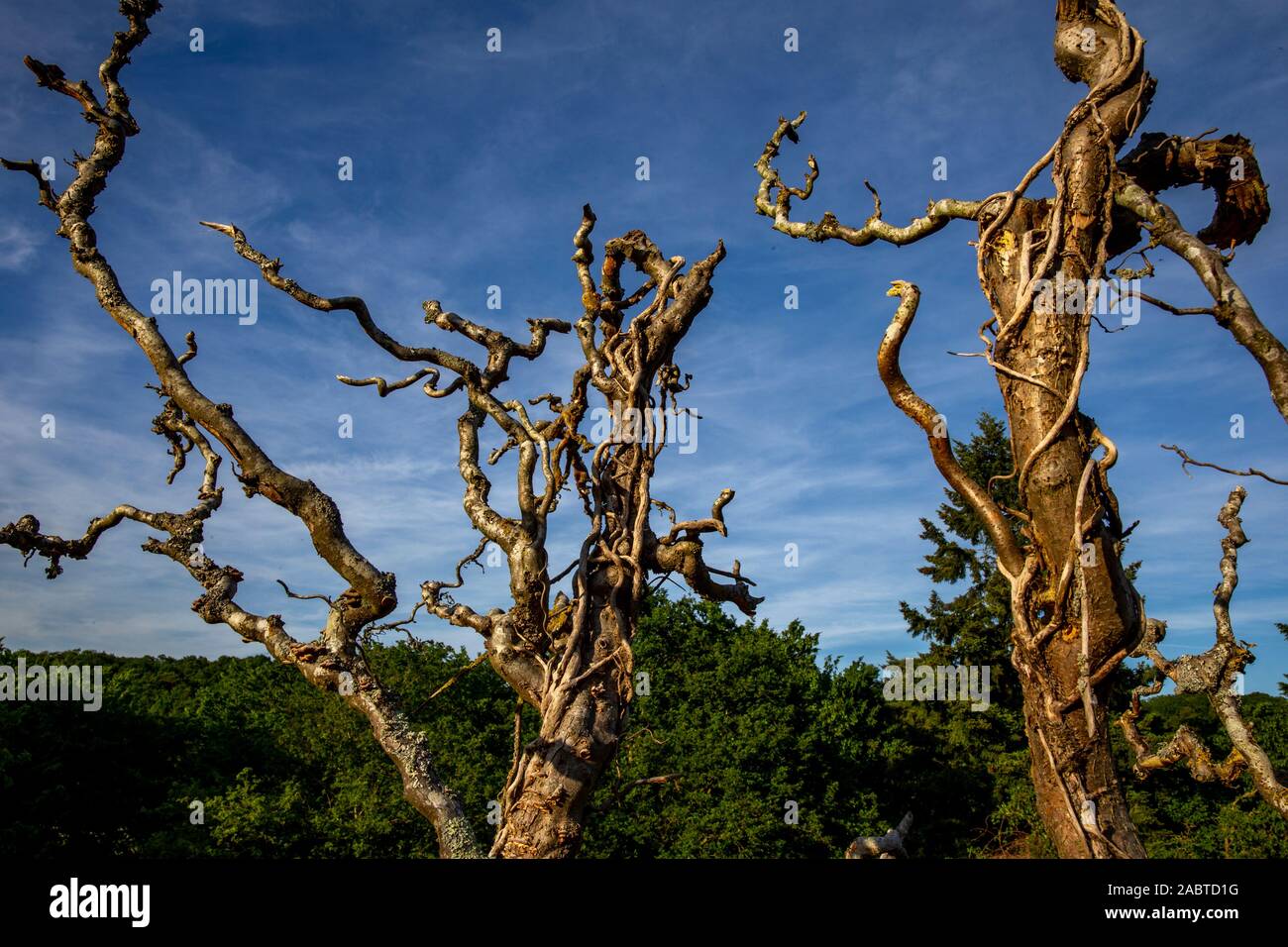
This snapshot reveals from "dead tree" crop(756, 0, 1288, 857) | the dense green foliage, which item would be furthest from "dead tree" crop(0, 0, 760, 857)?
the dense green foliage

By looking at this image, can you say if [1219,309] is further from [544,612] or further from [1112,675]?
[544,612]

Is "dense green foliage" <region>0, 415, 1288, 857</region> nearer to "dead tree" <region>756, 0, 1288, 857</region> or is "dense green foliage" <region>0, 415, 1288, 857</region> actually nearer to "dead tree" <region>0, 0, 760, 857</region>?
"dead tree" <region>0, 0, 760, 857</region>

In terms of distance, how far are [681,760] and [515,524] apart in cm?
1853

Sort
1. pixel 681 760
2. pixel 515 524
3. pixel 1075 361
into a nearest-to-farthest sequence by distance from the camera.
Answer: pixel 1075 361, pixel 515 524, pixel 681 760

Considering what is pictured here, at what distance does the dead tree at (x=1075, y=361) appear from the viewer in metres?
2.95

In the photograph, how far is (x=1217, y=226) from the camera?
3.67 metres

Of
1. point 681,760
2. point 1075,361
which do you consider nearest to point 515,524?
point 1075,361

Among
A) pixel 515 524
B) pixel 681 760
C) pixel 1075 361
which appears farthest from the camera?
pixel 681 760

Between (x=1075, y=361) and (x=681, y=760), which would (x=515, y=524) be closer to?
(x=1075, y=361)

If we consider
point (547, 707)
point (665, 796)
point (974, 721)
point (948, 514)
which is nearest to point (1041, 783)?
point (547, 707)

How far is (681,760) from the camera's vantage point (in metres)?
21.5

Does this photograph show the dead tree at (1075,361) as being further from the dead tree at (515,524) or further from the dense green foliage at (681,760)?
the dense green foliage at (681,760)

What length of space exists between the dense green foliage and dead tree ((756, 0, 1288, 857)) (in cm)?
1457
